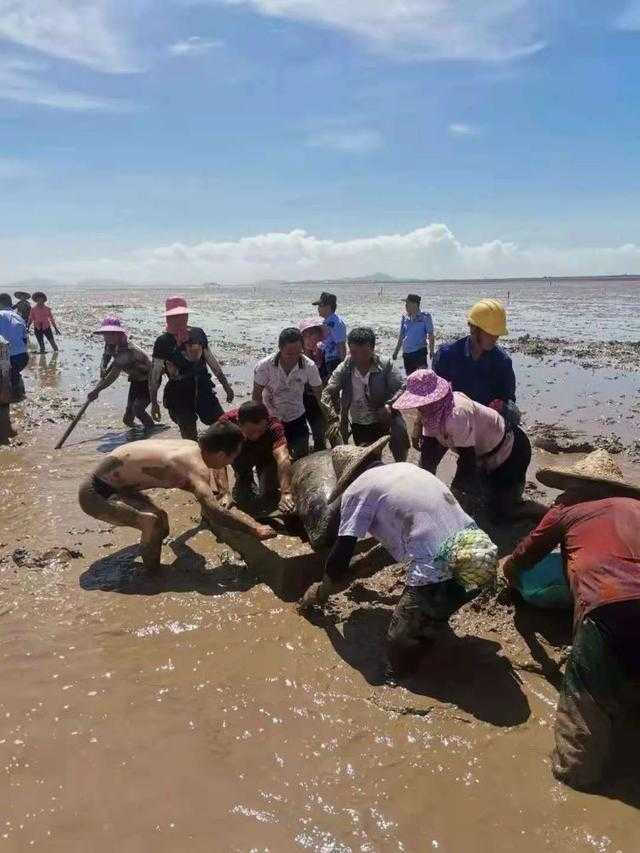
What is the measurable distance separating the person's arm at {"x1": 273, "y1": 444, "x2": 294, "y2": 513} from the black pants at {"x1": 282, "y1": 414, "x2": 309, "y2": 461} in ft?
2.64

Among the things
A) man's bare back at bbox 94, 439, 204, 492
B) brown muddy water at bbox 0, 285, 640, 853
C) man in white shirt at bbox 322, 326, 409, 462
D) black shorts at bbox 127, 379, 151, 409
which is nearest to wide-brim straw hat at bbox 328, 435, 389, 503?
→ brown muddy water at bbox 0, 285, 640, 853

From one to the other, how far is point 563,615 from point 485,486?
1.41 metres

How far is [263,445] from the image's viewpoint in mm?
5438

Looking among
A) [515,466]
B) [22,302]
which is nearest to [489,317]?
[515,466]

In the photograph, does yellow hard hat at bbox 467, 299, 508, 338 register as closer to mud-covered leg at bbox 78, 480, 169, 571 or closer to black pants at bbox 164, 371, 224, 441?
→ mud-covered leg at bbox 78, 480, 169, 571

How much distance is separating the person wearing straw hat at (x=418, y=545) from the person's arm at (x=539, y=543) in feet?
0.75

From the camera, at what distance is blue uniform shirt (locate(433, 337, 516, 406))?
5.14 meters

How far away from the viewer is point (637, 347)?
17.0 metres

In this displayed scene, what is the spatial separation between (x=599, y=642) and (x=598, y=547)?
41 cm

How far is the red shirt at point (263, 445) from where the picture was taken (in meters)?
5.36

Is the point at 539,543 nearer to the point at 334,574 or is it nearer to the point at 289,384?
the point at 334,574

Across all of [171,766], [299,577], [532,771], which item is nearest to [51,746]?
[171,766]

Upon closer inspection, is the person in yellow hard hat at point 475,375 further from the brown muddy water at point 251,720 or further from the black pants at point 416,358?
the black pants at point 416,358

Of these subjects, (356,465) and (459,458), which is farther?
(459,458)
